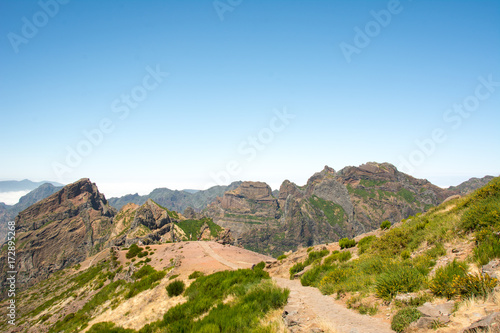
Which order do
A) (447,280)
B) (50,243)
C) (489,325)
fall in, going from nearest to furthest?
(489,325) → (447,280) → (50,243)

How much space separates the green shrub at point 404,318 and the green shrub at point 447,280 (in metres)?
1.64

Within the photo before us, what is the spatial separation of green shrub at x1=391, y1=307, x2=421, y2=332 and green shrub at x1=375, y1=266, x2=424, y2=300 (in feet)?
6.59

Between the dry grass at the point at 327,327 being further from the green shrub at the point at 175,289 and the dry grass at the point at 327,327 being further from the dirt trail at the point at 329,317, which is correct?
the green shrub at the point at 175,289

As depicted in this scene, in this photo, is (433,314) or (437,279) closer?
(433,314)

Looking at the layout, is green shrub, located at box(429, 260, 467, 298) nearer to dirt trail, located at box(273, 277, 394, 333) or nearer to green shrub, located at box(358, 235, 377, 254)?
dirt trail, located at box(273, 277, 394, 333)

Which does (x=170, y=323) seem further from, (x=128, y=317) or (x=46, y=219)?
(x=46, y=219)

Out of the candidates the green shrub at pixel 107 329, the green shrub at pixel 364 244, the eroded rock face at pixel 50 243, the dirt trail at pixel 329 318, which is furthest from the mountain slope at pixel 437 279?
the eroded rock face at pixel 50 243

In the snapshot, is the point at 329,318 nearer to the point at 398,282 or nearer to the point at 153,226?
the point at 398,282

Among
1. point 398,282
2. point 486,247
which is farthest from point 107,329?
point 486,247

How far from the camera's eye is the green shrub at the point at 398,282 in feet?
32.3

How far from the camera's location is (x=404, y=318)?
761 centimetres

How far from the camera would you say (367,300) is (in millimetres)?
10383

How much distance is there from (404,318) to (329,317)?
290 cm

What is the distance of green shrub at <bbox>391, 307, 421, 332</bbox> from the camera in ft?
24.4
